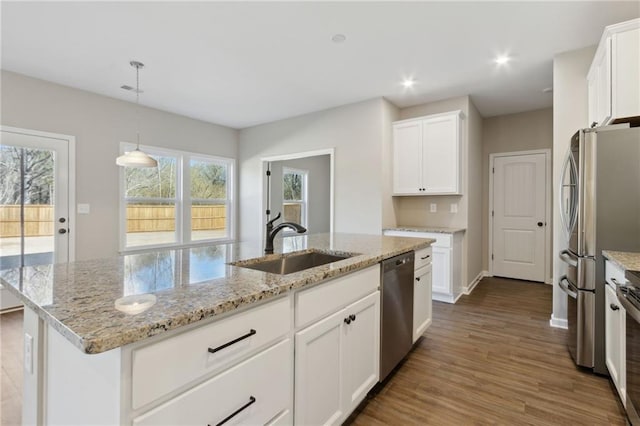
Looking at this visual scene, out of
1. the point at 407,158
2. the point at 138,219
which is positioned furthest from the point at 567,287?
the point at 138,219

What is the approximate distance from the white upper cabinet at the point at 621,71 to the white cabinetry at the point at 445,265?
1.86 metres

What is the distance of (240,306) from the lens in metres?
1.00

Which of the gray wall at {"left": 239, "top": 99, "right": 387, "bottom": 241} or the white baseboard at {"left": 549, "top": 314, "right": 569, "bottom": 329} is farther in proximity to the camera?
the gray wall at {"left": 239, "top": 99, "right": 387, "bottom": 241}

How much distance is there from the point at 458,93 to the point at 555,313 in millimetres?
2760

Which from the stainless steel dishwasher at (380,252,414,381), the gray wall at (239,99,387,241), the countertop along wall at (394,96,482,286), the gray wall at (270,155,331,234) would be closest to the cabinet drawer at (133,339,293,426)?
the stainless steel dishwasher at (380,252,414,381)

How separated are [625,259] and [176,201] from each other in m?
5.23

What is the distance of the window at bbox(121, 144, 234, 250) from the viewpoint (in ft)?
15.0

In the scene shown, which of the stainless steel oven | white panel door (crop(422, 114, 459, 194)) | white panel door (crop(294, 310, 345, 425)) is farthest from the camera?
white panel door (crop(422, 114, 459, 194))

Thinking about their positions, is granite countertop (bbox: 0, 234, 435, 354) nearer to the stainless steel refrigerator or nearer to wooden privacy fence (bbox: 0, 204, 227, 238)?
the stainless steel refrigerator

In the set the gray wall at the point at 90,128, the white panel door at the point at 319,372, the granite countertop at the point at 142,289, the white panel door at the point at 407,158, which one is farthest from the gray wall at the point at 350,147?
the white panel door at the point at 319,372

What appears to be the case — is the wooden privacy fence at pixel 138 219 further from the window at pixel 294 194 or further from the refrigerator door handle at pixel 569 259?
the refrigerator door handle at pixel 569 259

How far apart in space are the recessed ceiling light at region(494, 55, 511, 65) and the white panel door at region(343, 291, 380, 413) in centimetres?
277

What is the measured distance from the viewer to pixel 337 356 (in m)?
1.52

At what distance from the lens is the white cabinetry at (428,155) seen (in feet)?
13.0
